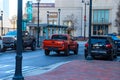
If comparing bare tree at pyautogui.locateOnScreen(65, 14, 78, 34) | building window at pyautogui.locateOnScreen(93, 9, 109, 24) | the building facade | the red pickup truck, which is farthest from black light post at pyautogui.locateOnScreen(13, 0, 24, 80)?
bare tree at pyautogui.locateOnScreen(65, 14, 78, 34)

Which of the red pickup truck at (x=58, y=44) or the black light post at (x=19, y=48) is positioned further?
the red pickup truck at (x=58, y=44)

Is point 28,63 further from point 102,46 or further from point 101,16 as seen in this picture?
point 101,16

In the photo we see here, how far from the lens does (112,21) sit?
330ft

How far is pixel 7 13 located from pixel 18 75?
389ft

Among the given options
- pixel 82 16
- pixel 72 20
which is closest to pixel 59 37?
pixel 82 16

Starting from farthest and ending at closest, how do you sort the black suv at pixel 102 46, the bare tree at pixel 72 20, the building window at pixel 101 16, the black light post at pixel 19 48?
the bare tree at pixel 72 20 → the building window at pixel 101 16 → the black suv at pixel 102 46 → the black light post at pixel 19 48

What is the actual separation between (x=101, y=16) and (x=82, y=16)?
7.58 meters

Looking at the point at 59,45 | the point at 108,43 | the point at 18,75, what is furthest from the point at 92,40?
the point at 18,75

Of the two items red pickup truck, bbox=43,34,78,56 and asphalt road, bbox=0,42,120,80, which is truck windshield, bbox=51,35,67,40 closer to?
red pickup truck, bbox=43,34,78,56

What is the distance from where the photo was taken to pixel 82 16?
107 m

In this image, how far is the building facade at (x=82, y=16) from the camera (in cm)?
10050

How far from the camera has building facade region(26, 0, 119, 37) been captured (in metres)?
100

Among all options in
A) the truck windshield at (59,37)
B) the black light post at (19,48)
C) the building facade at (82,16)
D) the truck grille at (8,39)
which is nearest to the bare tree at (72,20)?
the building facade at (82,16)

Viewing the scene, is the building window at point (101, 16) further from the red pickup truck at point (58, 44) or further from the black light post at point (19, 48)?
the black light post at point (19, 48)
